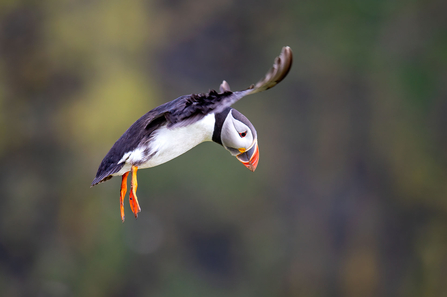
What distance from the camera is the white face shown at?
91 cm

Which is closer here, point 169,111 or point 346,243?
point 169,111

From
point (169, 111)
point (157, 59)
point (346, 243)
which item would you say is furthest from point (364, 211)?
point (169, 111)

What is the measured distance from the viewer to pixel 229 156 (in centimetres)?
259

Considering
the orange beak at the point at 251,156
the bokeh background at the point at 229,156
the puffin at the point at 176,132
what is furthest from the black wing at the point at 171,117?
the bokeh background at the point at 229,156

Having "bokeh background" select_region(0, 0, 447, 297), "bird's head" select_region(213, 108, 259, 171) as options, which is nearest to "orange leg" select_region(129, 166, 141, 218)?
"bird's head" select_region(213, 108, 259, 171)

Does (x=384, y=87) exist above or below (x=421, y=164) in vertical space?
above

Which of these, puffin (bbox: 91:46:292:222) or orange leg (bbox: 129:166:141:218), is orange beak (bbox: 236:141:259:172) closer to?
puffin (bbox: 91:46:292:222)

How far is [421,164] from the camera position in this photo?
256 centimetres

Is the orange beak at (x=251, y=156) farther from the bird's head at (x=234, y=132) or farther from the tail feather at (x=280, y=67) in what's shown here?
the tail feather at (x=280, y=67)

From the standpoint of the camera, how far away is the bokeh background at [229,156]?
251 cm

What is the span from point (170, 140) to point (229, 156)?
1717mm

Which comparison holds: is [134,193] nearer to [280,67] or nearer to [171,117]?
[171,117]

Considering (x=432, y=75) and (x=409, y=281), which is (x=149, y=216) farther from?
(x=432, y=75)

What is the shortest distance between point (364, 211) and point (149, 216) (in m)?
1.31
